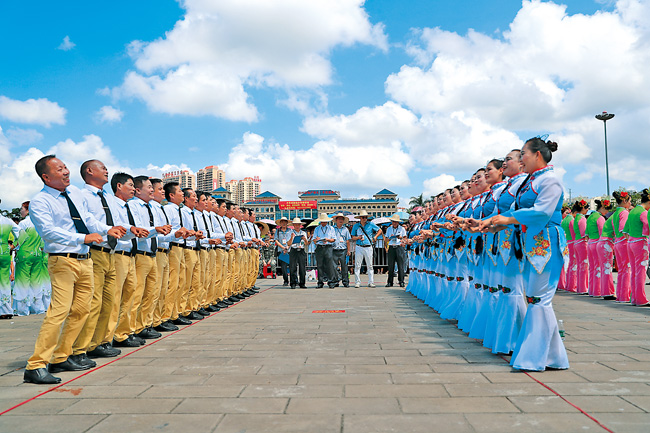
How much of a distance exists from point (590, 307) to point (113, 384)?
8.90 m

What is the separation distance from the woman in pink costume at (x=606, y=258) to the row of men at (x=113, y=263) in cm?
853

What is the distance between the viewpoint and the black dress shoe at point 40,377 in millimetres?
4430

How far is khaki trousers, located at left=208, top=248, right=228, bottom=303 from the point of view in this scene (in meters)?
9.70

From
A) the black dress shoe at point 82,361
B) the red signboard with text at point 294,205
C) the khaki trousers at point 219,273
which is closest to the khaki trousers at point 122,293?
the black dress shoe at point 82,361

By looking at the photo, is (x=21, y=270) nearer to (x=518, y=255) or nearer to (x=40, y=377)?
(x=40, y=377)

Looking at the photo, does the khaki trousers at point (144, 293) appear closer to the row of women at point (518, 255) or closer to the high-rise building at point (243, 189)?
the row of women at point (518, 255)

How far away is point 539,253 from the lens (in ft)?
15.4

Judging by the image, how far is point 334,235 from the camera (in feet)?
49.8

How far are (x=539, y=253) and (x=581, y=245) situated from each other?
9.11 meters

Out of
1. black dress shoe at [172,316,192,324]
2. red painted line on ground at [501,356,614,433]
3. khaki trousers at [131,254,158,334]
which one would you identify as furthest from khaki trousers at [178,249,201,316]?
red painted line on ground at [501,356,614,433]

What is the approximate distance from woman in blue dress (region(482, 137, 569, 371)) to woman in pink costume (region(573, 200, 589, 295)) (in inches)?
341

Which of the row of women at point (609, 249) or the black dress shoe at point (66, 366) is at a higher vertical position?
the row of women at point (609, 249)

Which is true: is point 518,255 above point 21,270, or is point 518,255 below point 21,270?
above

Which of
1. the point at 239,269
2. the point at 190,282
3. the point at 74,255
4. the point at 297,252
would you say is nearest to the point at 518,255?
the point at 74,255
